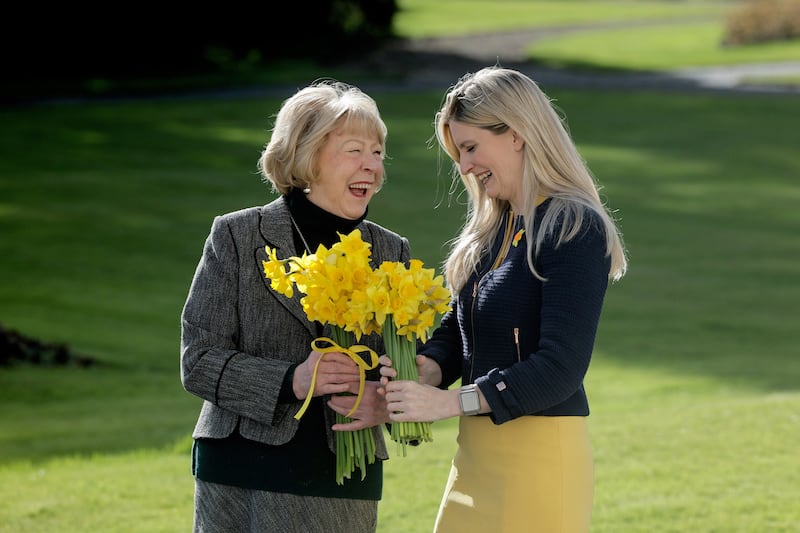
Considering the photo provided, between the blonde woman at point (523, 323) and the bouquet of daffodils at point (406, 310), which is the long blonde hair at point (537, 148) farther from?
the bouquet of daffodils at point (406, 310)

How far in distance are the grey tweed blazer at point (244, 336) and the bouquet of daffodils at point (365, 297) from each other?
143 mm

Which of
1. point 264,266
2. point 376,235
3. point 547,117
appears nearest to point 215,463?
point 264,266

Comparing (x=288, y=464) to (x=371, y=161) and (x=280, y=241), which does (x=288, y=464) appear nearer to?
(x=280, y=241)

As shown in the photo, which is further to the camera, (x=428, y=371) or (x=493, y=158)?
(x=428, y=371)

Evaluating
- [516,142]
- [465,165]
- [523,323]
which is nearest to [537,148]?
[516,142]

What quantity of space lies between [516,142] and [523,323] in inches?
21.2

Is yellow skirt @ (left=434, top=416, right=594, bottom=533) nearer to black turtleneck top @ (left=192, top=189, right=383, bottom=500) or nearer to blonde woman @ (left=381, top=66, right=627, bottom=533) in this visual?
blonde woman @ (left=381, top=66, right=627, bottom=533)

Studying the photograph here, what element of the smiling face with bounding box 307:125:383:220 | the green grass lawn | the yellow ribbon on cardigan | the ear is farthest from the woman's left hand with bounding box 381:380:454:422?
the green grass lawn

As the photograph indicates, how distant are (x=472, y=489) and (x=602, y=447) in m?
4.43

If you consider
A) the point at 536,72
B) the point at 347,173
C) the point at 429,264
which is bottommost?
the point at 429,264

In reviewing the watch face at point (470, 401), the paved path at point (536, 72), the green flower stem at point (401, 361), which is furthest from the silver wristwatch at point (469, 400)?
the paved path at point (536, 72)

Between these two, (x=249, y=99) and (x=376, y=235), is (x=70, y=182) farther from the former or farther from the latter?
(x=376, y=235)

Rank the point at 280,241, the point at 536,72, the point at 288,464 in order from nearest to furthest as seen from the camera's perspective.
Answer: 1. the point at 288,464
2. the point at 280,241
3. the point at 536,72

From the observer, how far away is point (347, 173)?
362 cm
